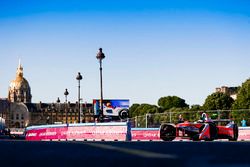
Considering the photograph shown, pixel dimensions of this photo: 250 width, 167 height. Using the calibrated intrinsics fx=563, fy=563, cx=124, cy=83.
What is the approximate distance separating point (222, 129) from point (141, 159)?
1914cm

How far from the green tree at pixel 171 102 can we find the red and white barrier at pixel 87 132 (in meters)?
141

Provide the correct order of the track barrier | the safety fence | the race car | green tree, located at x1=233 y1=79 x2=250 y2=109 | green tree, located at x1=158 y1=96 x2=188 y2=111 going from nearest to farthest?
the race car
the track barrier
the safety fence
green tree, located at x1=233 y1=79 x2=250 y2=109
green tree, located at x1=158 y1=96 x2=188 y2=111

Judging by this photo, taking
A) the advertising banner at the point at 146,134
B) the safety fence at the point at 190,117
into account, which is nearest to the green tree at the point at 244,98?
the safety fence at the point at 190,117

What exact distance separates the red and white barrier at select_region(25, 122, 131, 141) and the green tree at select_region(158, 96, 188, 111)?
462 feet

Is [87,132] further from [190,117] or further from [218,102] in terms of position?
[218,102]

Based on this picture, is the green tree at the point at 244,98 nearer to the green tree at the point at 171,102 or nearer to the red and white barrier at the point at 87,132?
the red and white barrier at the point at 87,132

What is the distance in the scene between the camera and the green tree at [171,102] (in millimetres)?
179125

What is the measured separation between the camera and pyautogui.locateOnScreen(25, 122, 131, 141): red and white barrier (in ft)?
109

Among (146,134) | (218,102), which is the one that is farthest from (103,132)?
(218,102)

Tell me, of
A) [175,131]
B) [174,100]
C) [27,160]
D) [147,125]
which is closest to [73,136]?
[147,125]

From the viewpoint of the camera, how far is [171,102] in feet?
592

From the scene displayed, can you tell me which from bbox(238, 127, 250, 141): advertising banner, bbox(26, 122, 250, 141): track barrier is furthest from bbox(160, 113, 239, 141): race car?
bbox(26, 122, 250, 141): track barrier

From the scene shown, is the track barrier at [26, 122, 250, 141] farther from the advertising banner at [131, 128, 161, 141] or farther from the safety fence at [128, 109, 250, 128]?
the safety fence at [128, 109, 250, 128]

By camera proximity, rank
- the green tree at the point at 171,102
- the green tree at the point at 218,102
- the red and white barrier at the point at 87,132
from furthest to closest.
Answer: the green tree at the point at 171,102, the green tree at the point at 218,102, the red and white barrier at the point at 87,132
